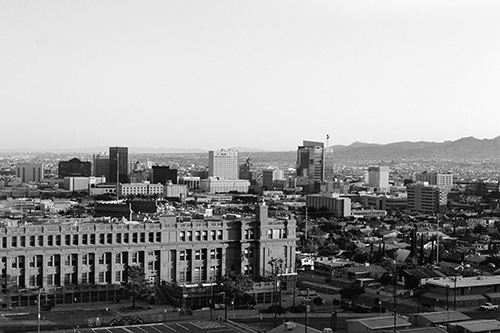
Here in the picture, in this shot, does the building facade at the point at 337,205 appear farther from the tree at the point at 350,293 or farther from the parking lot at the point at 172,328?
the parking lot at the point at 172,328

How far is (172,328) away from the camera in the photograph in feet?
174

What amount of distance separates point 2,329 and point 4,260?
10.2 m

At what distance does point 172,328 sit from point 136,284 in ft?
35.1

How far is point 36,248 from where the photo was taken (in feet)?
210

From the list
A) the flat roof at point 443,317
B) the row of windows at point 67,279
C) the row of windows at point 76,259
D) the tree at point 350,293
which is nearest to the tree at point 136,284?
the row of windows at point 76,259

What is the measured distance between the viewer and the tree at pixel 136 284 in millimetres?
63000

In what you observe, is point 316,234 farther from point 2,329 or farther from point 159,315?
point 2,329

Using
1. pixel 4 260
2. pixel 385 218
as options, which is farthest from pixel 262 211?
pixel 385 218

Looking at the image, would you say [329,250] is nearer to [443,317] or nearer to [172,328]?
[443,317]

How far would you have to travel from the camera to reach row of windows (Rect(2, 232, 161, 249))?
209ft

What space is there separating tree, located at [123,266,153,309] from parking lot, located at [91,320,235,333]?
359 inches

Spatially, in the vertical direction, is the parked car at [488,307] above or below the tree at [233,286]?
below

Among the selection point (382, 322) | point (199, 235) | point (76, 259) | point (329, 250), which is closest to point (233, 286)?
point (199, 235)

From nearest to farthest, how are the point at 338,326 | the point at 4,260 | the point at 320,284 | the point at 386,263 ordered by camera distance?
the point at 338,326, the point at 4,260, the point at 320,284, the point at 386,263
